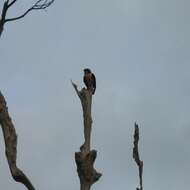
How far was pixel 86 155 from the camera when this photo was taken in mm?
11812

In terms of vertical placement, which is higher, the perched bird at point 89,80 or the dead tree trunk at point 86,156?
the perched bird at point 89,80

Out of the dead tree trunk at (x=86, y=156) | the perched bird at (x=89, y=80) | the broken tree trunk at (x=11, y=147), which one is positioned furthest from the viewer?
the perched bird at (x=89, y=80)

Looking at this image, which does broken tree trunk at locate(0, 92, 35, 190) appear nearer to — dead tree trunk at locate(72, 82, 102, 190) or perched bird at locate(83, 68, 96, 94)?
dead tree trunk at locate(72, 82, 102, 190)

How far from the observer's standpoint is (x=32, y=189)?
10.4 m

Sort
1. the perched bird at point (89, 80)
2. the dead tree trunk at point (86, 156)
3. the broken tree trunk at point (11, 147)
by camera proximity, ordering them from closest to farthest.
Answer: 1. the broken tree trunk at point (11, 147)
2. the dead tree trunk at point (86, 156)
3. the perched bird at point (89, 80)

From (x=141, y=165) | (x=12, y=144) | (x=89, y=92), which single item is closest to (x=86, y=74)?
(x=89, y=92)

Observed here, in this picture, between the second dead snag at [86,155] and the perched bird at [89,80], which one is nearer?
the second dead snag at [86,155]

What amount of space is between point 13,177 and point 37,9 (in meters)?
4.75

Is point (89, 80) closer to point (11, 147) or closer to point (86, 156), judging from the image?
point (86, 156)

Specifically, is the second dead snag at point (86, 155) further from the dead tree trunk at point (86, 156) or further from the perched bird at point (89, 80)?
the perched bird at point (89, 80)

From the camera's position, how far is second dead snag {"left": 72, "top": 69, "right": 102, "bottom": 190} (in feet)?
37.6

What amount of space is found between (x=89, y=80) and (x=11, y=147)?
371cm

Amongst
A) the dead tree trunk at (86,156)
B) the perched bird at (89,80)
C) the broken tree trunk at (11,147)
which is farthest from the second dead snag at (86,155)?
the broken tree trunk at (11,147)

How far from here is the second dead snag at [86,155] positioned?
1145cm
